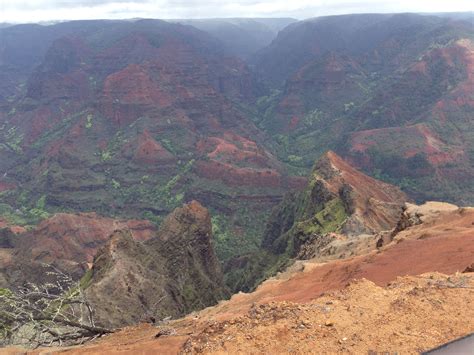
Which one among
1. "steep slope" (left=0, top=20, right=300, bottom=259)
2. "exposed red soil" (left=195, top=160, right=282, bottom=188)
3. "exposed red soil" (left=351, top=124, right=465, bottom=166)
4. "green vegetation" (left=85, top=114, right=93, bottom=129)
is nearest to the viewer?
"steep slope" (left=0, top=20, right=300, bottom=259)

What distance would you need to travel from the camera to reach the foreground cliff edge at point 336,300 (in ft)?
39.4

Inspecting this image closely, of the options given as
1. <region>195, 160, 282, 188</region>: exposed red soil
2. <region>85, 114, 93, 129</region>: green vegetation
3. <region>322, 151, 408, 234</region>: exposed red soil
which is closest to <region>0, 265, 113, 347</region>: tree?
<region>322, 151, 408, 234</region>: exposed red soil

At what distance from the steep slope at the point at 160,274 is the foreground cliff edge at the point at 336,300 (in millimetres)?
199

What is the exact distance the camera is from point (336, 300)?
14430mm

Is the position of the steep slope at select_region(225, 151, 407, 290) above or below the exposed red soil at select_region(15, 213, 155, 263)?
above

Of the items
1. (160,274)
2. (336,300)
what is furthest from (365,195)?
(336,300)

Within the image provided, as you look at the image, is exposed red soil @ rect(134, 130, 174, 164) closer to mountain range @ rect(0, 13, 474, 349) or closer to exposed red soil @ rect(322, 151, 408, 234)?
mountain range @ rect(0, 13, 474, 349)

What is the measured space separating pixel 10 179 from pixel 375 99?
487 feet

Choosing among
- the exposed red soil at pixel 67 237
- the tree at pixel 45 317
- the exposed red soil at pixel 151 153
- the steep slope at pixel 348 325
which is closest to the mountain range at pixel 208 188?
the exposed red soil at pixel 67 237

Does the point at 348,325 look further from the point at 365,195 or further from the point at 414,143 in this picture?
the point at 414,143

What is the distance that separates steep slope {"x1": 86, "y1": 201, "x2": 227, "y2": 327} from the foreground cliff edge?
0.20 m

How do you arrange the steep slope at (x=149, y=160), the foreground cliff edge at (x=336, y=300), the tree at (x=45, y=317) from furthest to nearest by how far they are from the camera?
the steep slope at (x=149, y=160)
the tree at (x=45, y=317)
the foreground cliff edge at (x=336, y=300)

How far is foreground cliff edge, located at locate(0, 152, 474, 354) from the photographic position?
1201 centimetres

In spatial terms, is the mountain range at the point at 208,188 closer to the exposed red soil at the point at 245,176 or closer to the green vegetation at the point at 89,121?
the exposed red soil at the point at 245,176
